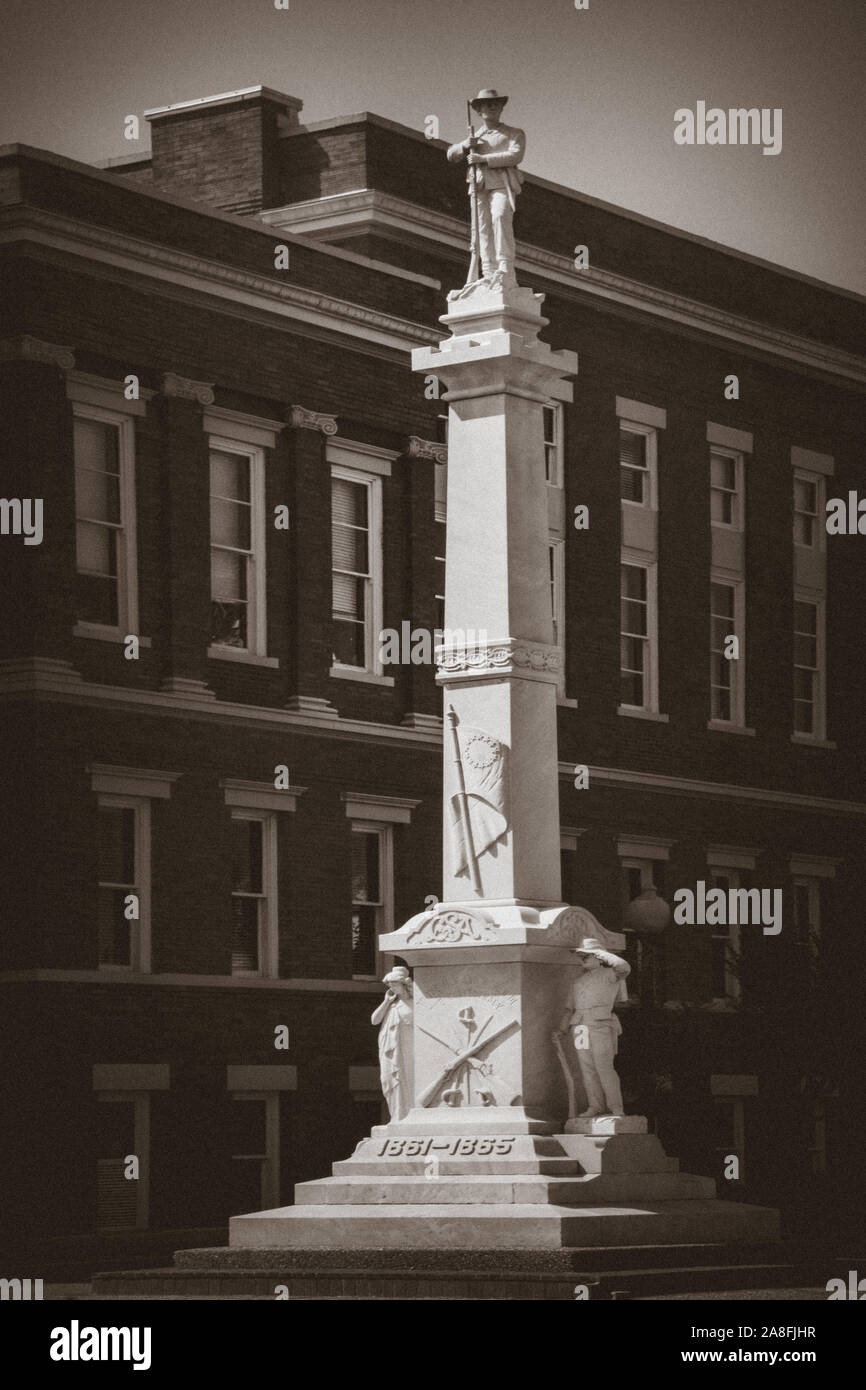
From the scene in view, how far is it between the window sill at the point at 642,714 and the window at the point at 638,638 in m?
0.11

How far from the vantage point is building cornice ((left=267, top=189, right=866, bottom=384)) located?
4209 centimetres

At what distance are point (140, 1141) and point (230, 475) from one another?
9.03 metres

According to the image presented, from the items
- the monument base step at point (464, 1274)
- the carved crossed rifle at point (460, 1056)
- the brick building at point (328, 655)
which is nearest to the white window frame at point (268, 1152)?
the brick building at point (328, 655)

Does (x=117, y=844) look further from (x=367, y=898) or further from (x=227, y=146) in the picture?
(x=227, y=146)

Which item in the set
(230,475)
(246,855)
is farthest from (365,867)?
(230,475)

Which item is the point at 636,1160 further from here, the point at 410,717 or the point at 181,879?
the point at 410,717

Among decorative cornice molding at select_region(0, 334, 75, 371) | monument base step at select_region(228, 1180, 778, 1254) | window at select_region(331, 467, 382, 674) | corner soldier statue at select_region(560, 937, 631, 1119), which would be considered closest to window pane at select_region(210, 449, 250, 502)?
window at select_region(331, 467, 382, 674)

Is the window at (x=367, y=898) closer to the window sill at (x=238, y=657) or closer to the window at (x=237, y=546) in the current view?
the window sill at (x=238, y=657)

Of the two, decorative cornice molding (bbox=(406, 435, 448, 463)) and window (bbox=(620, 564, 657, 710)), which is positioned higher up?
decorative cornice molding (bbox=(406, 435, 448, 463))

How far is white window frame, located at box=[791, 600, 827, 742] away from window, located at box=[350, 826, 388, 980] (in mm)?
11068

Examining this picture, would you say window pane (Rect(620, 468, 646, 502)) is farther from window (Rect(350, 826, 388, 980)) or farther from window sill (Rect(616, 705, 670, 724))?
window (Rect(350, 826, 388, 980))

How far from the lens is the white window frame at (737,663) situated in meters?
48.1

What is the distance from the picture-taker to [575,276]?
45438mm

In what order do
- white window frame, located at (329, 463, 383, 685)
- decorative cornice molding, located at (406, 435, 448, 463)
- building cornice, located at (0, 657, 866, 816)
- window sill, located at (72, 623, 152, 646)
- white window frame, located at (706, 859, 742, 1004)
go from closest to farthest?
building cornice, located at (0, 657, 866, 816)
window sill, located at (72, 623, 152, 646)
white window frame, located at (329, 463, 383, 685)
decorative cornice molding, located at (406, 435, 448, 463)
white window frame, located at (706, 859, 742, 1004)
